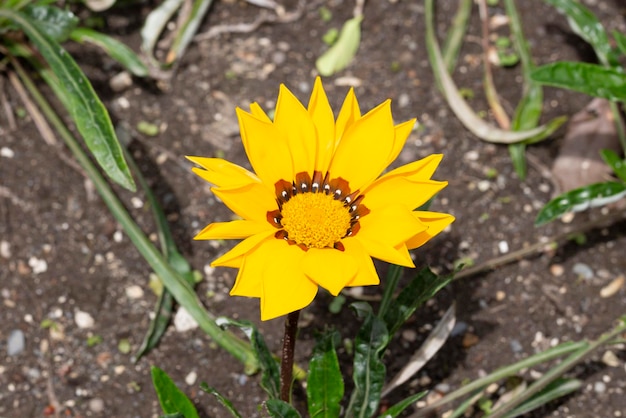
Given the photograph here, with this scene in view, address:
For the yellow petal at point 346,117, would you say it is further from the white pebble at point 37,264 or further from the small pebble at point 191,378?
the white pebble at point 37,264

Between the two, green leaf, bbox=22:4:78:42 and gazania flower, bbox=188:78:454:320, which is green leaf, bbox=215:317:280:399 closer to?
gazania flower, bbox=188:78:454:320

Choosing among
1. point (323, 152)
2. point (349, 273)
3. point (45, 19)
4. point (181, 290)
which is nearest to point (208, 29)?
point (45, 19)

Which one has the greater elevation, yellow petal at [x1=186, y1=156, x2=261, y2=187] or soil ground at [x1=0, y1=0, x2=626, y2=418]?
yellow petal at [x1=186, y1=156, x2=261, y2=187]

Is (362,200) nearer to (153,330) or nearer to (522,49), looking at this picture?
(153,330)

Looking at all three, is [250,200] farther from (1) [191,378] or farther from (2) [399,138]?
(1) [191,378]

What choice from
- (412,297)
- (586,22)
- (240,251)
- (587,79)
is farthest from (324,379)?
(586,22)

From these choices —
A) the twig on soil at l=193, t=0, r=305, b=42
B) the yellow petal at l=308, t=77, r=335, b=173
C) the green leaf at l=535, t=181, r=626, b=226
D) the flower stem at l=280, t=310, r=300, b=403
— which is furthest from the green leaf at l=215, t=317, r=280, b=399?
the twig on soil at l=193, t=0, r=305, b=42
